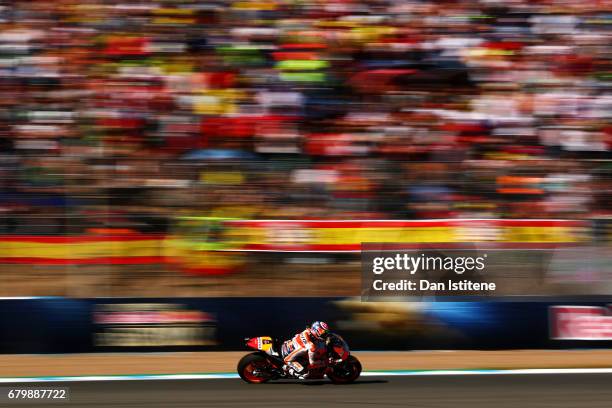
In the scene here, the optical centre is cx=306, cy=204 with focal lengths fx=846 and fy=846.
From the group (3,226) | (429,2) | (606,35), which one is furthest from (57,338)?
(606,35)

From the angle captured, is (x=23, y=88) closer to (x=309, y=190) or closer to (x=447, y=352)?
(x=309, y=190)

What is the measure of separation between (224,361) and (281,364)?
6.20 ft

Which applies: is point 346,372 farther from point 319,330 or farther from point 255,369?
point 255,369

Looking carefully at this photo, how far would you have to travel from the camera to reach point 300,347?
28.2 feet

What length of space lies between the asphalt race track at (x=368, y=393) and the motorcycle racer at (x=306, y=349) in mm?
201

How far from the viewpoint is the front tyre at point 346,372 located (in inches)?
346

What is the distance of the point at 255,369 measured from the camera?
8797 mm

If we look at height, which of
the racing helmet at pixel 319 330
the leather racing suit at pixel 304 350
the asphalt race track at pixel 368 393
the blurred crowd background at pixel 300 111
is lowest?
the asphalt race track at pixel 368 393

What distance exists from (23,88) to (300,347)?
6660 mm

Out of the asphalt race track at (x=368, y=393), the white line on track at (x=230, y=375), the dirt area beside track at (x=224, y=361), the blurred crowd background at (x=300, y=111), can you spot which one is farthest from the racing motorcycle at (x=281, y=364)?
the blurred crowd background at (x=300, y=111)

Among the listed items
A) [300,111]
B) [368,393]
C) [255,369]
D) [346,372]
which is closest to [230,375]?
[255,369]

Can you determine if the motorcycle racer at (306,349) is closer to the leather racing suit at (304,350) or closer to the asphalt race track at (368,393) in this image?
the leather racing suit at (304,350)

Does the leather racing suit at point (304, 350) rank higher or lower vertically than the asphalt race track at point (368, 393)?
higher

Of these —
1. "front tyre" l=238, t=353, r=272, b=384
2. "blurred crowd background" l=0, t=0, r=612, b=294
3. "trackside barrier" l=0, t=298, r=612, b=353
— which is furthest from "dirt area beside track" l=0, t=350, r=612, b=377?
"blurred crowd background" l=0, t=0, r=612, b=294
